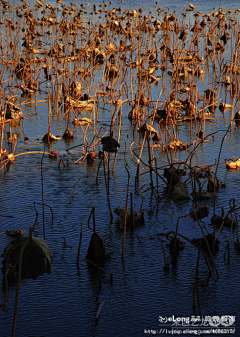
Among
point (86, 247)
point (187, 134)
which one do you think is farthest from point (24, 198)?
point (187, 134)

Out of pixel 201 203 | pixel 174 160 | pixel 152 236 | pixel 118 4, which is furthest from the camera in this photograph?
pixel 118 4

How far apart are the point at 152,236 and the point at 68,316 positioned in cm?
111

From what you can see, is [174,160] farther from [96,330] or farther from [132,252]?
[96,330]

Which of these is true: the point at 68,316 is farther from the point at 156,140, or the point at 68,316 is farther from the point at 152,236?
the point at 156,140

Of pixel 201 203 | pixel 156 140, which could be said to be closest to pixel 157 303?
pixel 201 203

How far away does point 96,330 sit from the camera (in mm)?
2602

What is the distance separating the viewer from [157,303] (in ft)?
9.24

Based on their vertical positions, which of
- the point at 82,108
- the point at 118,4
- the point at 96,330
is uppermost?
the point at 118,4

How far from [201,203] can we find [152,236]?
2.59ft

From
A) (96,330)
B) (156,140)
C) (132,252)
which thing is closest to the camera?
(96,330)

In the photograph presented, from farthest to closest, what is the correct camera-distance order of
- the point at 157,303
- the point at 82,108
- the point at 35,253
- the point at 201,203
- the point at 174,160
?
the point at 82,108, the point at 174,160, the point at 201,203, the point at 157,303, the point at 35,253

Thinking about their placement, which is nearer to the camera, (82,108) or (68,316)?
(68,316)

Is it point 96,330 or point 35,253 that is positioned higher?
point 35,253

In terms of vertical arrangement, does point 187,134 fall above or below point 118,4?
below
